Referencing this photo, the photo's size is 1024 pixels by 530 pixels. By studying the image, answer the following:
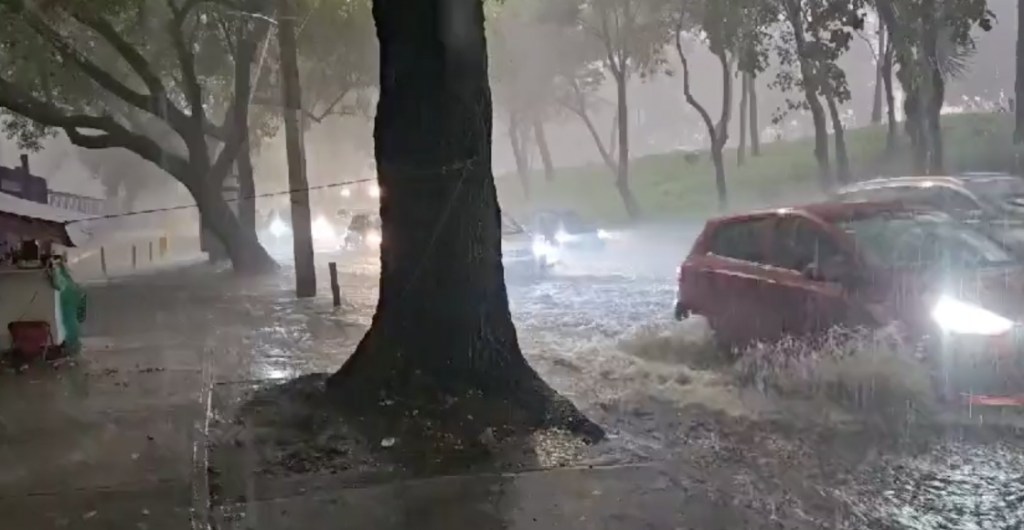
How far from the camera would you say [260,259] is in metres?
26.5

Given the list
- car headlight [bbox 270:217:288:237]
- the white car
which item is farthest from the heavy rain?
car headlight [bbox 270:217:288:237]

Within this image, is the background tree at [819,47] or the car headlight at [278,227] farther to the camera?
the car headlight at [278,227]

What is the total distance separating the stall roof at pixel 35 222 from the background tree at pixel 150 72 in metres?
7.74

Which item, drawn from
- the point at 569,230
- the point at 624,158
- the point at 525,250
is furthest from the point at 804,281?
the point at 624,158

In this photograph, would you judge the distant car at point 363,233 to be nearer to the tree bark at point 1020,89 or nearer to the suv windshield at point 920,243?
the tree bark at point 1020,89

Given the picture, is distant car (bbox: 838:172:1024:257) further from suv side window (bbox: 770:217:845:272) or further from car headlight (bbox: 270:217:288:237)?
car headlight (bbox: 270:217:288:237)

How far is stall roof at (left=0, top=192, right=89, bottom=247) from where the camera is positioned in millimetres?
12797

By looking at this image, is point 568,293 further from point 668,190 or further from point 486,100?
point 668,190

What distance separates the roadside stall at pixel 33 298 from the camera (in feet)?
40.2

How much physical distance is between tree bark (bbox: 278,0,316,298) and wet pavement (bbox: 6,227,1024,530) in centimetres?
690

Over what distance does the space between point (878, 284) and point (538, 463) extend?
3.32m

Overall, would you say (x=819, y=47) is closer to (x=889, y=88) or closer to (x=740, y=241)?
(x=889, y=88)

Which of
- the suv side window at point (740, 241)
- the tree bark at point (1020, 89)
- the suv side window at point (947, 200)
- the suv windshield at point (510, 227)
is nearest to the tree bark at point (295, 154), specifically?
the suv windshield at point (510, 227)

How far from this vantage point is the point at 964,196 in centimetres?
1499
